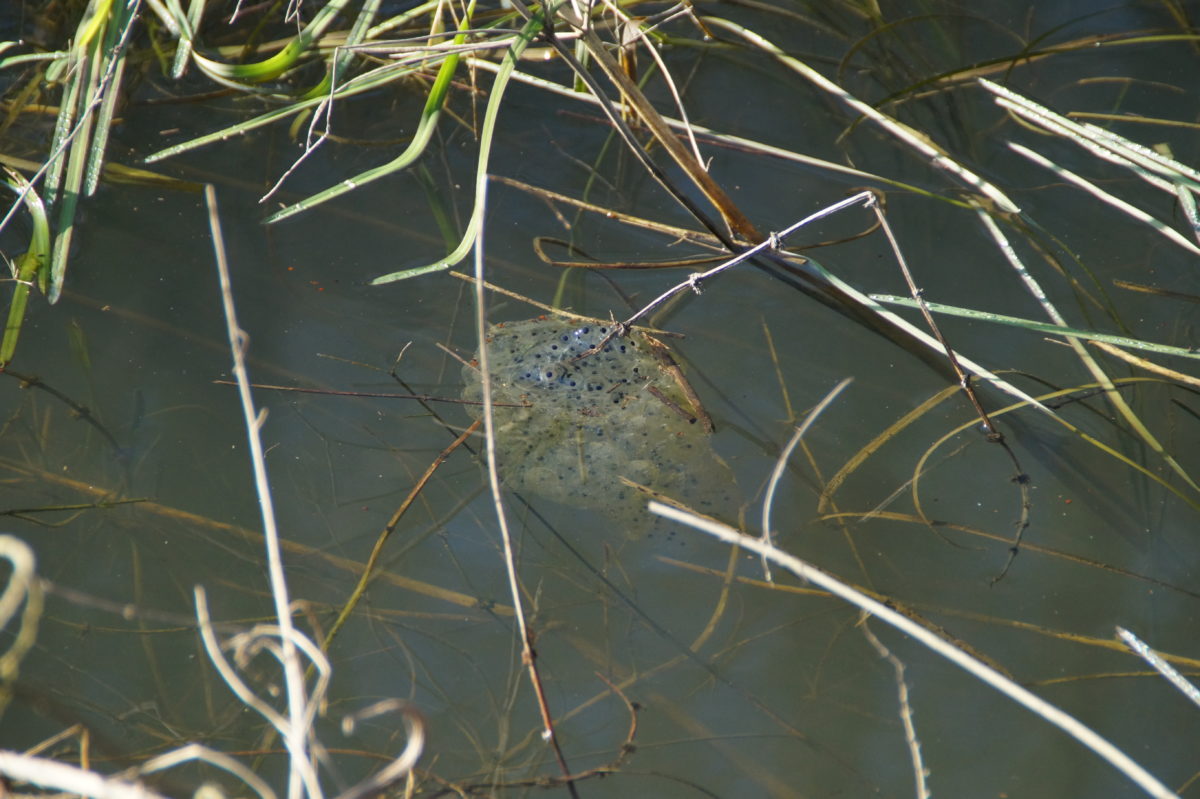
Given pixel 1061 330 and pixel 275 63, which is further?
pixel 275 63

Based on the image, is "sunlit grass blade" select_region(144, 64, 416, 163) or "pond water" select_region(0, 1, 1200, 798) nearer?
"pond water" select_region(0, 1, 1200, 798)

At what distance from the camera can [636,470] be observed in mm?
1497

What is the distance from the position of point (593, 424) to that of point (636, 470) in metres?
0.12

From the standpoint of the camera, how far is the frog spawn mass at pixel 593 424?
1.45 metres

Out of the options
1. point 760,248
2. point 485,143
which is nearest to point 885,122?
point 760,248

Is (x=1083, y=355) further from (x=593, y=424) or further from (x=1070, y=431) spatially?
(x=593, y=424)

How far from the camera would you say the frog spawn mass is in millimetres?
1454

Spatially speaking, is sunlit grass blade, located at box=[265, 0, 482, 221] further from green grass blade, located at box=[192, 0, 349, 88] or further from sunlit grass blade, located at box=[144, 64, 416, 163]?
green grass blade, located at box=[192, 0, 349, 88]

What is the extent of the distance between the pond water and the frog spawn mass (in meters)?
0.03

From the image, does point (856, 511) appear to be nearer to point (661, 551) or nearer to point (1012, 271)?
point (661, 551)

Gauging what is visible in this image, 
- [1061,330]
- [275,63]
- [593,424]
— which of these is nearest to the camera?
[1061,330]

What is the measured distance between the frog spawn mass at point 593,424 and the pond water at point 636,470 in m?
0.03

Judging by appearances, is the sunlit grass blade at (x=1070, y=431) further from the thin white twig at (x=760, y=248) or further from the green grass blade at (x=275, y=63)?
the green grass blade at (x=275, y=63)

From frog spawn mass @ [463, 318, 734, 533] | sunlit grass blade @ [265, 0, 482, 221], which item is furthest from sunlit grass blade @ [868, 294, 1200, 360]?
sunlit grass blade @ [265, 0, 482, 221]
